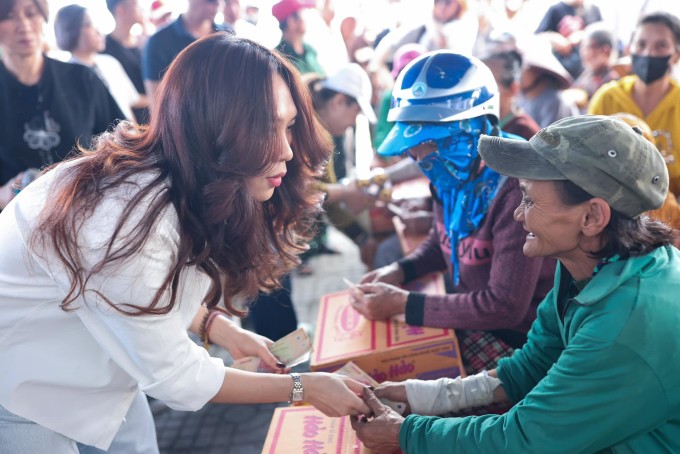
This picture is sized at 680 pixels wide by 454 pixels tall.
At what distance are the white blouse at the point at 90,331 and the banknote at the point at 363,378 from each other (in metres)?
0.54

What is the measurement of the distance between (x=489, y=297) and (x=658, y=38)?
2813 mm

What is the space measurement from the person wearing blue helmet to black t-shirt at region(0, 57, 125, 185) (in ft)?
5.95

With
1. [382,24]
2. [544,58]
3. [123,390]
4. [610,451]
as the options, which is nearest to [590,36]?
[544,58]

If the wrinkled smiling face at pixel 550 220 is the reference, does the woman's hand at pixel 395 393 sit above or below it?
below

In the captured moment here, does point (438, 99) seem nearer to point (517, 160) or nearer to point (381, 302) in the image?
point (517, 160)

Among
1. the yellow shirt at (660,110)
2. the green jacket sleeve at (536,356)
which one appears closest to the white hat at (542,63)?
the yellow shirt at (660,110)

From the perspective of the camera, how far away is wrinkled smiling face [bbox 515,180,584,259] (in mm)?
1485

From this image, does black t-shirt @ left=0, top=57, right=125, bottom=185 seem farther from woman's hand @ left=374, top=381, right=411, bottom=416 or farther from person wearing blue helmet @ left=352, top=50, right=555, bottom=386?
woman's hand @ left=374, top=381, right=411, bottom=416

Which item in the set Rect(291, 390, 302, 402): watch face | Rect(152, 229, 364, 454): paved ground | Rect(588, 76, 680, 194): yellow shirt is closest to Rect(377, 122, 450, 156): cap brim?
Rect(291, 390, 302, 402): watch face

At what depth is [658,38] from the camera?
3879mm

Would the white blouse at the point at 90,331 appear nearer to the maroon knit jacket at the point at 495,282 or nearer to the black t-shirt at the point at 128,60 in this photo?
the maroon knit jacket at the point at 495,282

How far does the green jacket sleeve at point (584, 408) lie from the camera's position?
1.32 metres

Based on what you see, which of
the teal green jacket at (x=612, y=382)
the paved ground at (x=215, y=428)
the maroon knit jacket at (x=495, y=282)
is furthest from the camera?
the paved ground at (x=215, y=428)

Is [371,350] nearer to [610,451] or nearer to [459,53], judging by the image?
[610,451]
